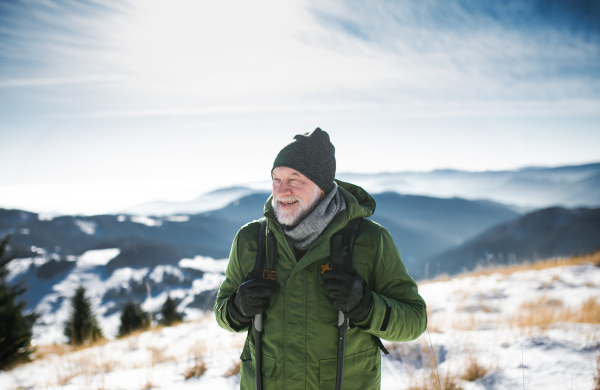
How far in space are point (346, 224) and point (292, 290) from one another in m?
0.58

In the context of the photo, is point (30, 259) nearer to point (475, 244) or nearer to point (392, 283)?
point (392, 283)

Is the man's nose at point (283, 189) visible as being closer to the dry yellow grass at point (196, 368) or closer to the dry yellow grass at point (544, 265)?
the dry yellow grass at point (196, 368)

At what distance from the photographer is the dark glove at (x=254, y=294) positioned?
6.36 feet

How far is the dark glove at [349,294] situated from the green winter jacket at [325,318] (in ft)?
0.22

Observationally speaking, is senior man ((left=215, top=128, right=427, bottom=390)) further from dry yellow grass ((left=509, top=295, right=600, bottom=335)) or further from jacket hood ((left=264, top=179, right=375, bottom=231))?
dry yellow grass ((left=509, top=295, right=600, bottom=335))

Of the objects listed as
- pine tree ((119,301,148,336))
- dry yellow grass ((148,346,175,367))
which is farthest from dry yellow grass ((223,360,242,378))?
pine tree ((119,301,148,336))

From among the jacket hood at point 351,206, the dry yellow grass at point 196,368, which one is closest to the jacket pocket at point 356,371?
the jacket hood at point 351,206

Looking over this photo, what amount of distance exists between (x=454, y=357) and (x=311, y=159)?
3.51 m

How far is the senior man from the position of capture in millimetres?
1896

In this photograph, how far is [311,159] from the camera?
2389 millimetres

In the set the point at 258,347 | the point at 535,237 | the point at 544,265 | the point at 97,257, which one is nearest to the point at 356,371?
the point at 258,347

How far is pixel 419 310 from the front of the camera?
6.63 ft

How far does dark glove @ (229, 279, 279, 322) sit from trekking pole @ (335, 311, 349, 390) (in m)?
0.46

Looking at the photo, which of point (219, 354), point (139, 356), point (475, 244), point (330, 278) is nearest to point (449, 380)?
point (330, 278)
